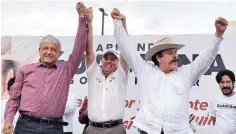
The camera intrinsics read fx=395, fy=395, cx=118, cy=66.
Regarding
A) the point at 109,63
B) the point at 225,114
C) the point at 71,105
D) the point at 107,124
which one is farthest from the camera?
the point at 71,105

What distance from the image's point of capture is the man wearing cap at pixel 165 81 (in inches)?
98.3

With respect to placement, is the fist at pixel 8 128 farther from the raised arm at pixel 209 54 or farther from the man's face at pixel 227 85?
the man's face at pixel 227 85

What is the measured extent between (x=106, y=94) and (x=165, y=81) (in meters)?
0.68

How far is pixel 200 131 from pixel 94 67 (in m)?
2.37

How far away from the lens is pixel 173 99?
2.53 metres

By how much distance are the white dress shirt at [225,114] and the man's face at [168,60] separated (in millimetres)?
1806

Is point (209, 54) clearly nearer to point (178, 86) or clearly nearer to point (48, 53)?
point (178, 86)

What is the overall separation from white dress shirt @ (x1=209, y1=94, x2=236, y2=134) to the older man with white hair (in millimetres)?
2072

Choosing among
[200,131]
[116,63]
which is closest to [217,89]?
[200,131]

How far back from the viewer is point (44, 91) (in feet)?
8.77

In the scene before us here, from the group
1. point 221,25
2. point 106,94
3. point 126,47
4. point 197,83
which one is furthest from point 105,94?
point 197,83

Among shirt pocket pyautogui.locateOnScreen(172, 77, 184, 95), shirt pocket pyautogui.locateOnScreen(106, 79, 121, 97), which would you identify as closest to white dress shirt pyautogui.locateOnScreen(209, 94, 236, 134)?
shirt pocket pyautogui.locateOnScreen(106, 79, 121, 97)

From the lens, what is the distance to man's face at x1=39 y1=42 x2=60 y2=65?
2756mm

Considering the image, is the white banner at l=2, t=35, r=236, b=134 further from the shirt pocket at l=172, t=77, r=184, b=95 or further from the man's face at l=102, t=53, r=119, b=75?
the shirt pocket at l=172, t=77, r=184, b=95
